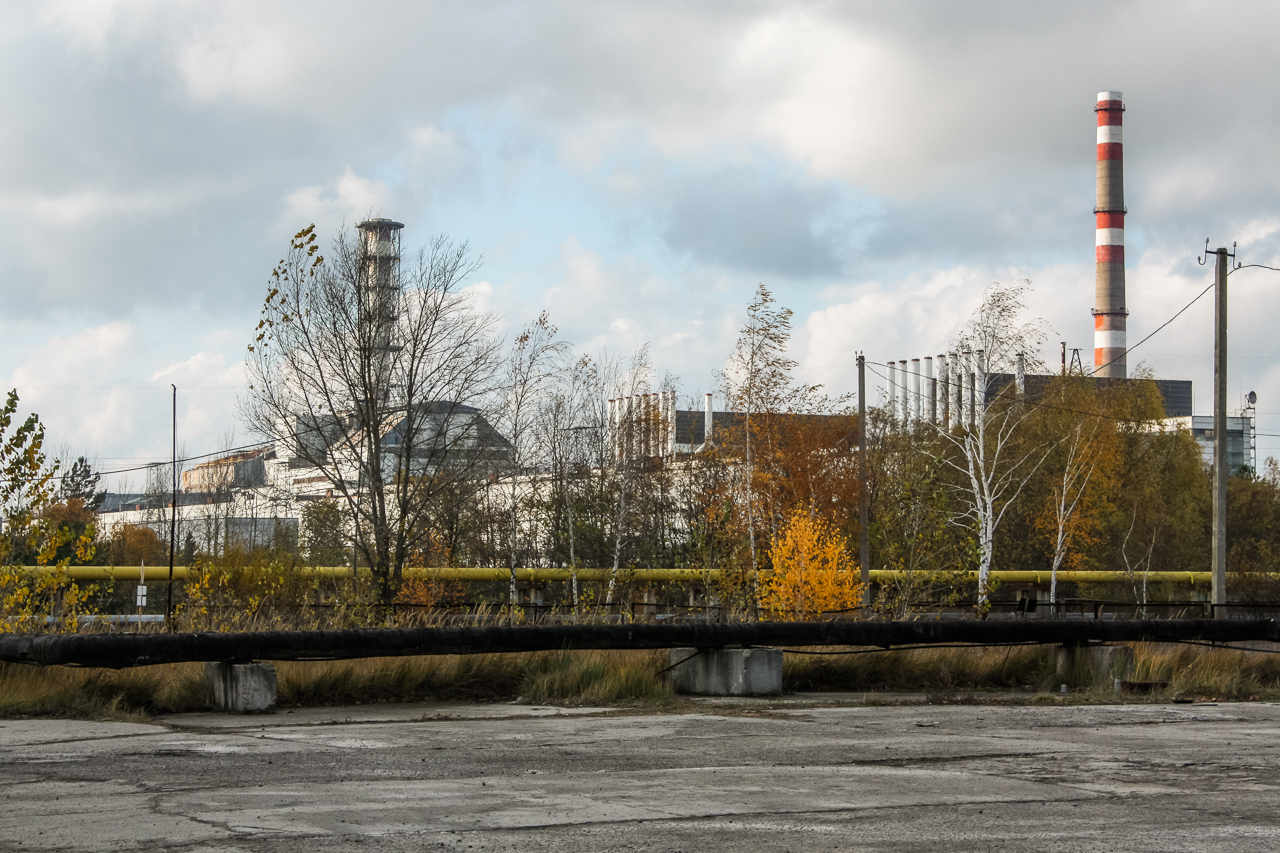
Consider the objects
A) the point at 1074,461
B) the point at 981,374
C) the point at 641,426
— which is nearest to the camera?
the point at 981,374

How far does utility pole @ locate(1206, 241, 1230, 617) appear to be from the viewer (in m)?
24.1

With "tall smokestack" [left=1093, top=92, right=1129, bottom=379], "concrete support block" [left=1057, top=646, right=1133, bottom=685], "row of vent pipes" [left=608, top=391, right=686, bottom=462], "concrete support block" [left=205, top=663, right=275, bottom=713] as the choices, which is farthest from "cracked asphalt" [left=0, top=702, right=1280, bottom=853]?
"tall smokestack" [left=1093, top=92, right=1129, bottom=379]

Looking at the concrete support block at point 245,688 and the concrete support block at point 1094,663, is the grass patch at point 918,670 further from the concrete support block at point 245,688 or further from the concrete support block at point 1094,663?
the concrete support block at point 245,688

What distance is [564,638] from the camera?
11.8 m

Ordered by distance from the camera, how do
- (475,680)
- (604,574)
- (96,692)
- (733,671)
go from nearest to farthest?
(96,692)
(475,680)
(733,671)
(604,574)

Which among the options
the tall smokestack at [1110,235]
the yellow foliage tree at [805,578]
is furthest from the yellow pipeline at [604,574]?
the tall smokestack at [1110,235]

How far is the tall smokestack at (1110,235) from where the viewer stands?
71.6 m

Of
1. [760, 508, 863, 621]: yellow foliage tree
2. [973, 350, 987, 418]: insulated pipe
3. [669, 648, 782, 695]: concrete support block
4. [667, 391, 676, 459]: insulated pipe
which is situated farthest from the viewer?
[667, 391, 676, 459]: insulated pipe

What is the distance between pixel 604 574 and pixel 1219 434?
1773cm

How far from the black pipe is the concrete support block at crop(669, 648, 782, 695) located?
0.45 feet

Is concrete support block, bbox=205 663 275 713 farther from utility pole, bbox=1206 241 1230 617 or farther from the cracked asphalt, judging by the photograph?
utility pole, bbox=1206 241 1230 617

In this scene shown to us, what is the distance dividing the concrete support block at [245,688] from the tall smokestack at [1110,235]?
6775 centimetres

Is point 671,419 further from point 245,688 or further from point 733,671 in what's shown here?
point 245,688

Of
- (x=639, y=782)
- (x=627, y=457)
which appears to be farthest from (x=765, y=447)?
(x=639, y=782)
